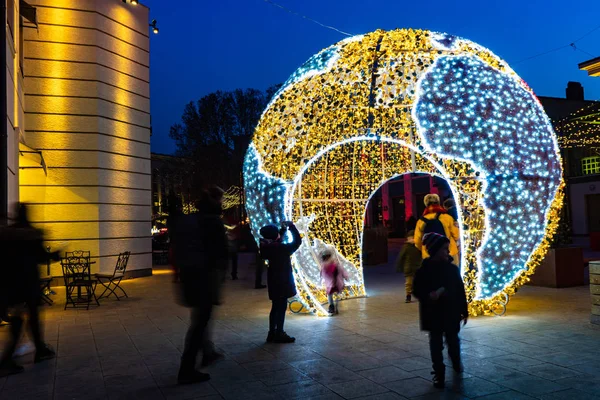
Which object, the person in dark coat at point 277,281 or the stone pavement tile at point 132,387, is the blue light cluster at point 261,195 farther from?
the stone pavement tile at point 132,387

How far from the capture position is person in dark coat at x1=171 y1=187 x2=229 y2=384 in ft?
16.8

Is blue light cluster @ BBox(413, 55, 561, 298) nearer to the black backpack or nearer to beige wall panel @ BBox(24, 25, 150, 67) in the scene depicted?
the black backpack

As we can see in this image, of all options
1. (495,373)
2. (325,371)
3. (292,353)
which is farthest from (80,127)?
(495,373)

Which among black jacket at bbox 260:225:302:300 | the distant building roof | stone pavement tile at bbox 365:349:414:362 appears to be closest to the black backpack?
black jacket at bbox 260:225:302:300

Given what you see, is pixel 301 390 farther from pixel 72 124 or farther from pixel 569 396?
pixel 72 124

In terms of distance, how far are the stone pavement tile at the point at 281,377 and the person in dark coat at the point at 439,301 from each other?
1.19 metres

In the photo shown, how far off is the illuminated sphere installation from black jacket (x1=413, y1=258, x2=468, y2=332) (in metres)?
2.70

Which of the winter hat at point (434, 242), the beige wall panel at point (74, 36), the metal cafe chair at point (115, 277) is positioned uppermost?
the beige wall panel at point (74, 36)

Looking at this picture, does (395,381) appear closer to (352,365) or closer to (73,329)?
(352,365)

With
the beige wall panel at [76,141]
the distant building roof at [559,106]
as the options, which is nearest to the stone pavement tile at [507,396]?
the beige wall panel at [76,141]

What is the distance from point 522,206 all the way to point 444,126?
1.49 metres

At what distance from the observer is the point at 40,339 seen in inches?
241

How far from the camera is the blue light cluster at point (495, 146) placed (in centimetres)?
738

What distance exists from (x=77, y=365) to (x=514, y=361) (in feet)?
14.4
